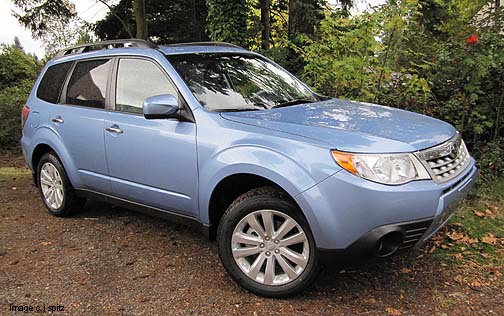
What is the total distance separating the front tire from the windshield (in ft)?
2.86

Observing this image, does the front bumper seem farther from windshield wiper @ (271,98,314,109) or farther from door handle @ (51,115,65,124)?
door handle @ (51,115,65,124)

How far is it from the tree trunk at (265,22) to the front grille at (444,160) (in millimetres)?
7672

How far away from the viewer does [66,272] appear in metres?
3.61

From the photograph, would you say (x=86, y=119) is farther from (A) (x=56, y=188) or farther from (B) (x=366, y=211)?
(B) (x=366, y=211)

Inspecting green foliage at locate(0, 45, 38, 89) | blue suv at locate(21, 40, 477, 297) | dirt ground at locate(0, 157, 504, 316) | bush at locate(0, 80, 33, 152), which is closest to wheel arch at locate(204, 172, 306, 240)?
blue suv at locate(21, 40, 477, 297)

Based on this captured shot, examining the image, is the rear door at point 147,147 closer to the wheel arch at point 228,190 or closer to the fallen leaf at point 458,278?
the wheel arch at point 228,190

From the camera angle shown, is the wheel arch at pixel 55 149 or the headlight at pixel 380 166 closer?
the headlight at pixel 380 166

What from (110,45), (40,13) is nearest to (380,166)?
(110,45)

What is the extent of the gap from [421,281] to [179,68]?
2541 millimetres

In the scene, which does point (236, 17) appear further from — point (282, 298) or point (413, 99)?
point (282, 298)

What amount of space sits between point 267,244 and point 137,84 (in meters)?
1.88

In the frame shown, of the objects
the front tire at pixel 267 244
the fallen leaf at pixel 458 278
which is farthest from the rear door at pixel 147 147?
the fallen leaf at pixel 458 278

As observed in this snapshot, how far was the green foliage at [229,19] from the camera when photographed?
8797 millimetres

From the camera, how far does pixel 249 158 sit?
306cm
